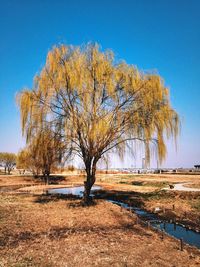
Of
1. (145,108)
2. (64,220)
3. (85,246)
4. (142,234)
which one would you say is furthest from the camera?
(145,108)

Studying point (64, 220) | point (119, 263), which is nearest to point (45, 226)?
point (64, 220)

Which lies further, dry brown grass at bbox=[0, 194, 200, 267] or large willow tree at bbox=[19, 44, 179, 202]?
large willow tree at bbox=[19, 44, 179, 202]

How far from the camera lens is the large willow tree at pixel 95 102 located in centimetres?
1867

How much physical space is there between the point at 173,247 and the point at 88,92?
446 inches

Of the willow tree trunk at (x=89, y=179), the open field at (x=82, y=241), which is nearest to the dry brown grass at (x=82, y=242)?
the open field at (x=82, y=241)

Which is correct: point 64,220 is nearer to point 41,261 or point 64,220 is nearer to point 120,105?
point 41,261

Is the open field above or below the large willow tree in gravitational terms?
below

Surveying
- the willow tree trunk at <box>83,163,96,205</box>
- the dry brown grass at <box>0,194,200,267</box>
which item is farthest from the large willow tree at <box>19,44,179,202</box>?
the dry brown grass at <box>0,194,200,267</box>

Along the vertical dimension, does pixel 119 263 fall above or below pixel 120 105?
below

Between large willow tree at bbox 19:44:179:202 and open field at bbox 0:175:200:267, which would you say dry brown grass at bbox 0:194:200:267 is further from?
large willow tree at bbox 19:44:179:202

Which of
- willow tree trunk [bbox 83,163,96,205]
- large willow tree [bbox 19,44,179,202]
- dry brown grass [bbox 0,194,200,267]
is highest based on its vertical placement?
large willow tree [bbox 19,44,179,202]

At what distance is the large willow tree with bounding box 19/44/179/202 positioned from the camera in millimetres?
18672

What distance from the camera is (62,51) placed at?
19391 millimetres

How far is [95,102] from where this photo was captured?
18.8m
